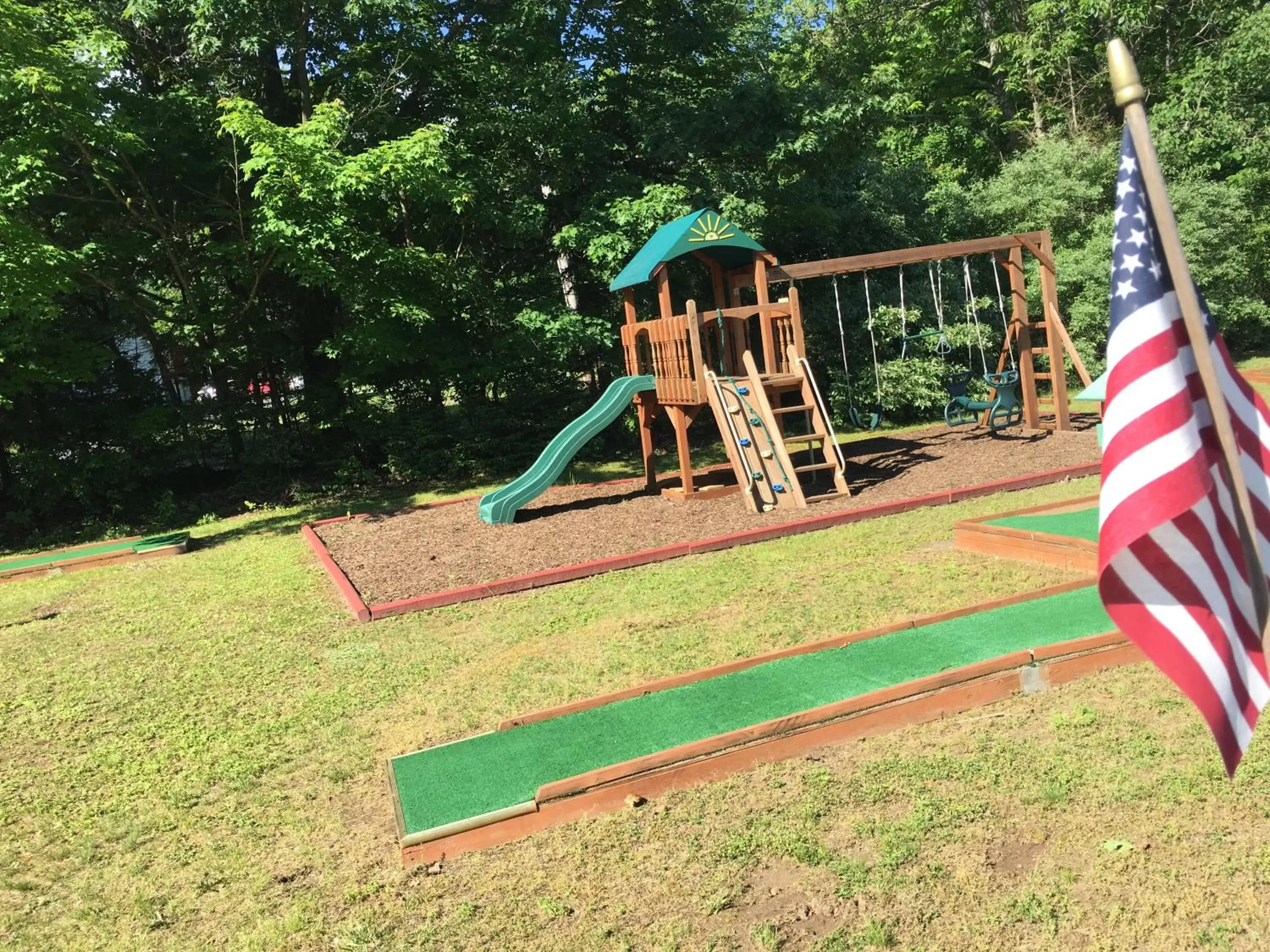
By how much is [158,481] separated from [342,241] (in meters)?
5.97

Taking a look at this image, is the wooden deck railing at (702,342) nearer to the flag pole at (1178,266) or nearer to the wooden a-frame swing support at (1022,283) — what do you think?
the wooden a-frame swing support at (1022,283)

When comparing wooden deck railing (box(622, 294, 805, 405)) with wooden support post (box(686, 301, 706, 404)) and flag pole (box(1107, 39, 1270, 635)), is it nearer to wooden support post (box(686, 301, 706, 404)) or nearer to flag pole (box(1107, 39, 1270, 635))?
wooden support post (box(686, 301, 706, 404))

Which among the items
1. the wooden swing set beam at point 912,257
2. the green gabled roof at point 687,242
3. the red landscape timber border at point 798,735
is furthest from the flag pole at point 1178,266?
the wooden swing set beam at point 912,257

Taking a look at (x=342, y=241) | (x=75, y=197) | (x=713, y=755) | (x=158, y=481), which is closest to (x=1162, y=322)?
(x=713, y=755)

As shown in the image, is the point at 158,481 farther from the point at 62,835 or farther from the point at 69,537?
the point at 62,835

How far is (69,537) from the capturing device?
15.2 meters

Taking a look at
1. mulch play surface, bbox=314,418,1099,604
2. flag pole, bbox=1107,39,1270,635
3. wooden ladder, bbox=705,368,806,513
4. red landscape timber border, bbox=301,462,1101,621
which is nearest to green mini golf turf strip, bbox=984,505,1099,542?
red landscape timber border, bbox=301,462,1101,621

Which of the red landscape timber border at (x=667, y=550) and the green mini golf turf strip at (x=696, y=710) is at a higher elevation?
the red landscape timber border at (x=667, y=550)

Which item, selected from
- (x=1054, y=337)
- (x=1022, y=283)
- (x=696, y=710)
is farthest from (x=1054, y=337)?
(x=696, y=710)

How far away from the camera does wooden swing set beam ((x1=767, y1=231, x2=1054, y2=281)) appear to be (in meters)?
13.1

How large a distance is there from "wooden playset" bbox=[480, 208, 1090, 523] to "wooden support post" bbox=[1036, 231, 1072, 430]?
24 millimetres

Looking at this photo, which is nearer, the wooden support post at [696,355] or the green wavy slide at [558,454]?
the wooden support post at [696,355]

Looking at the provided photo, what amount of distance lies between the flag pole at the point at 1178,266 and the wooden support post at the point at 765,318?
32.6 feet

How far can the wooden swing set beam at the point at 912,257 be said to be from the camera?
13.1m
